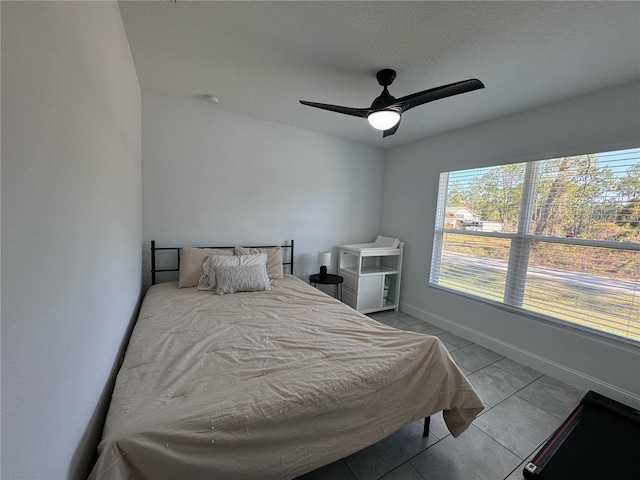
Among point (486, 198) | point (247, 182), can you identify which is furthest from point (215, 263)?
point (486, 198)

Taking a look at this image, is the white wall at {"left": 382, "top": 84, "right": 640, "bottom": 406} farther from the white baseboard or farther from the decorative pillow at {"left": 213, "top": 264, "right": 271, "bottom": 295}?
the decorative pillow at {"left": 213, "top": 264, "right": 271, "bottom": 295}

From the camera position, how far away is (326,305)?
2232mm

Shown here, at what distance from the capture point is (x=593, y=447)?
154 centimetres

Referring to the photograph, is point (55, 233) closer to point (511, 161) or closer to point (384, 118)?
point (384, 118)

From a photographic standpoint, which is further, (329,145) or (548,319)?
(329,145)

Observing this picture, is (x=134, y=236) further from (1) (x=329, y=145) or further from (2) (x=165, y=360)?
(1) (x=329, y=145)

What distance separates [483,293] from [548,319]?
607 millimetres

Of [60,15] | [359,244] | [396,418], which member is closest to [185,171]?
[60,15]

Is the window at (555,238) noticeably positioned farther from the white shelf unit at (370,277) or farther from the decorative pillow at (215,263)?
the decorative pillow at (215,263)

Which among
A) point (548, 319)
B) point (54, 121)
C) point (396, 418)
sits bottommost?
point (396, 418)

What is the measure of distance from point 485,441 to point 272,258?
2.45 m

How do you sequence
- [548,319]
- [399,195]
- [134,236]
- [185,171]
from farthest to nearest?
[399,195]
[185,171]
[548,319]
[134,236]

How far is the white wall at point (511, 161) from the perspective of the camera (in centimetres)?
204

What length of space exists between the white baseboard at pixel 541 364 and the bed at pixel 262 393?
4.96ft
